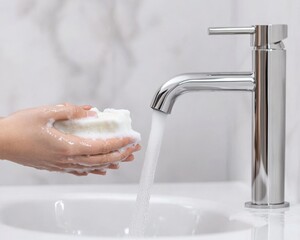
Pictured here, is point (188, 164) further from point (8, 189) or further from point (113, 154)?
point (113, 154)

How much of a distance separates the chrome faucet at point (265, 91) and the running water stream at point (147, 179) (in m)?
0.06

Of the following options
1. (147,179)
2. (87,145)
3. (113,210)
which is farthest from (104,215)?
(87,145)

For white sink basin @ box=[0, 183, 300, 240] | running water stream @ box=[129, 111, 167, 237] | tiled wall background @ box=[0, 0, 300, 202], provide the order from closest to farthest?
running water stream @ box=[129, 111, 167, 237]
white sink basin @ box=[0, 183, 300, 240]
tiled wall background @ box=[0, 0, 300, 202]

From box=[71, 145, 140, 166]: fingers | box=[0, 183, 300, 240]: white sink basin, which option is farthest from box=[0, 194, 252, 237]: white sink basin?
box=[71, 145, 140, 166]: fingers

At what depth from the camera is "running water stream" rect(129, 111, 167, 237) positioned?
90 centimetres

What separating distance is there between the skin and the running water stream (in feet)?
0.26

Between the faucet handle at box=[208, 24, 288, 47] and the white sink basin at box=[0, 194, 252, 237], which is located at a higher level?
the faucet handle at box=[208, 24, 288, 47]

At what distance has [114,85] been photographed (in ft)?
4.00

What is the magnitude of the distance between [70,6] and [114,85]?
152 mm

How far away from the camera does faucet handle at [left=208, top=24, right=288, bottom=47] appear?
0.94m

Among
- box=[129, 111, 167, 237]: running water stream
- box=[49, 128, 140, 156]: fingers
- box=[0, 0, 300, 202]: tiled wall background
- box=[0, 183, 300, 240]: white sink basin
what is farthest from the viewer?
box=[0, 0, 300, 202]: tiled wall background

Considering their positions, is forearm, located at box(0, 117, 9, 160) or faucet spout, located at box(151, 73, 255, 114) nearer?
forearm, located at box(0, 117, 9, 160)

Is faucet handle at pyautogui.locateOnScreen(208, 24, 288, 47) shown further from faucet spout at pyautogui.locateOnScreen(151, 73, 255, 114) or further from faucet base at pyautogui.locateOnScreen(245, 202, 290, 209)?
faucet base at pyautogui.locateOnScreen(245, 202, 290, 209)

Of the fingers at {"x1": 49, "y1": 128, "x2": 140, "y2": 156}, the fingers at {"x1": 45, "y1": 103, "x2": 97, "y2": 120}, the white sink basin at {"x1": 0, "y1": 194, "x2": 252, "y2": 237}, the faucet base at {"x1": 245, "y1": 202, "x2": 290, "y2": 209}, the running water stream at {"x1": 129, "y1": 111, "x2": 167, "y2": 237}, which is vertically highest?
the fingers at {"x1": 45, "y1": 103, "x2": 97, "y2": 120}
